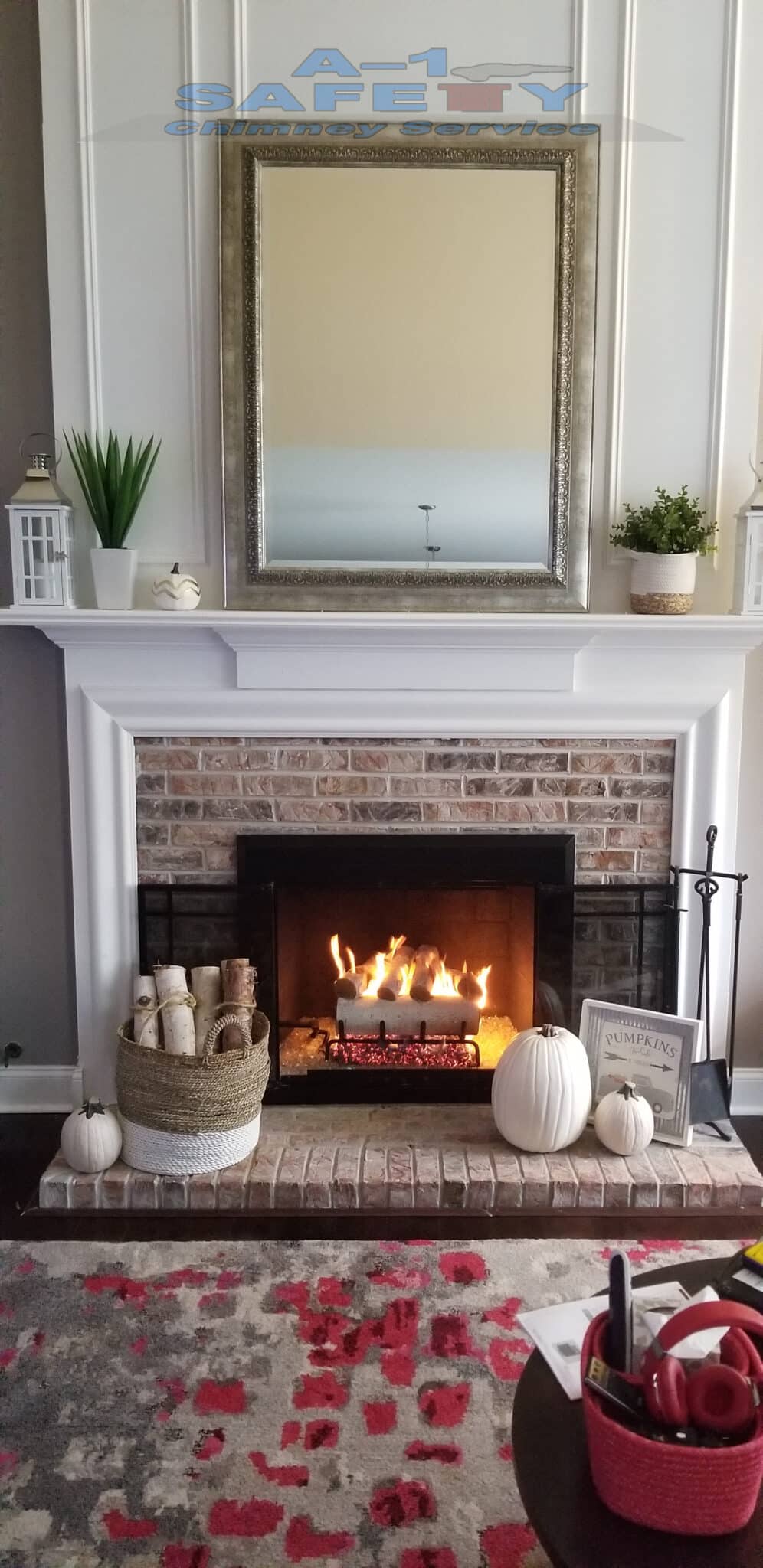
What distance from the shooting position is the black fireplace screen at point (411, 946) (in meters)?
2.80

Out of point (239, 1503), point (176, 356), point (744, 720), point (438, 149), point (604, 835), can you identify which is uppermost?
point (438, 149)

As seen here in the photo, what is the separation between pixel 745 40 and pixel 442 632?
1.45 meters

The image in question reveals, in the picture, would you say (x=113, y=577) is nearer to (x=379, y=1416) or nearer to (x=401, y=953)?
(x=401, y=953)

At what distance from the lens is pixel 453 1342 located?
2064mm

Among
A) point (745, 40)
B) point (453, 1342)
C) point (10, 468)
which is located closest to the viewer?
point (453, 1342)

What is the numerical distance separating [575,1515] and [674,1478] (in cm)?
13

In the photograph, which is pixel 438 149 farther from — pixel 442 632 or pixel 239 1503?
pixel 239 1503

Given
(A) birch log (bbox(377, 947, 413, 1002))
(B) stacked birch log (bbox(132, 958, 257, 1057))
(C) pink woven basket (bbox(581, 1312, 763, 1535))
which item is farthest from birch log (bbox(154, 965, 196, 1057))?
(C) pink woven basket (bbox(581, 1312, 763, 1535))

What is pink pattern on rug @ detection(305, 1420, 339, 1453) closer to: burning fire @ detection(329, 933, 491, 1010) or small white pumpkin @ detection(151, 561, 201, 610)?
burning fire @ detection(329, 933, 491, 1010)

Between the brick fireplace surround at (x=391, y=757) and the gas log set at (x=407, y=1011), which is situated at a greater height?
the brick fireplace surround at (x=391, y=757)

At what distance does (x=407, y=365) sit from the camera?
261 cm

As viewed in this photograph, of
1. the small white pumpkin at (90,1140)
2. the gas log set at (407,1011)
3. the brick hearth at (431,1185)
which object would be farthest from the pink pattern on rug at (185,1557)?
the gas log set at (407,1011)

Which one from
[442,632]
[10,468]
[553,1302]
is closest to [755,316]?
[442,632]

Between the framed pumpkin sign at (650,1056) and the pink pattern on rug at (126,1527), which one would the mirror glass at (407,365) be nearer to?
the framed pumpkin sign at (650,1056)
